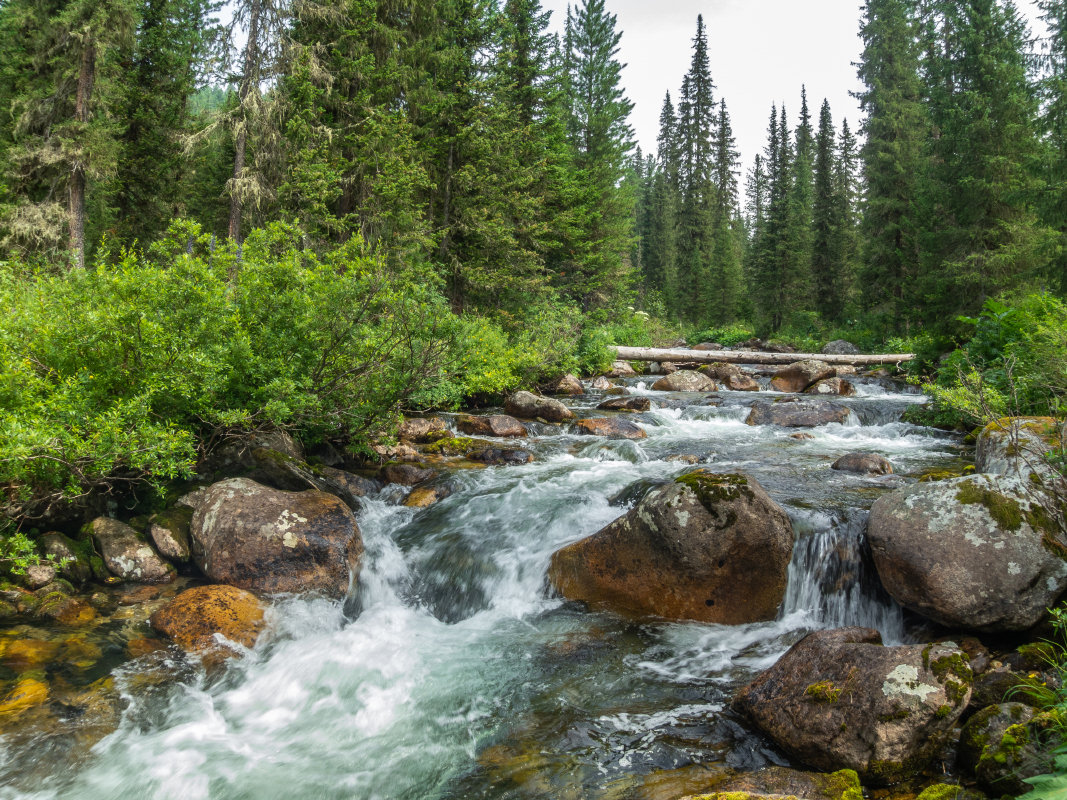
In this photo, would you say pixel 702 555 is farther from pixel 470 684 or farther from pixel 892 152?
pixel 892 152

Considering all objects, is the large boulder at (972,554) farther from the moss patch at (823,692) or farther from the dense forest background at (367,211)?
the dense forest background at (367,211)

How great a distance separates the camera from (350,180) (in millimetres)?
15117

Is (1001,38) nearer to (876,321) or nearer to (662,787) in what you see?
(876,321)

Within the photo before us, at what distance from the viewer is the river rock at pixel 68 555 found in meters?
5.70

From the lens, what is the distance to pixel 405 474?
9281 mm

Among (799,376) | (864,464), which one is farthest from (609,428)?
(799,376)

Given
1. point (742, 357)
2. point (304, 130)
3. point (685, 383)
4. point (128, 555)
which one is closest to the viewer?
point (128, 555)

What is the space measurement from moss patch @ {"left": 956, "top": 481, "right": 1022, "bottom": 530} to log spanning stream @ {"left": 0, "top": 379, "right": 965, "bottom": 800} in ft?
3.78

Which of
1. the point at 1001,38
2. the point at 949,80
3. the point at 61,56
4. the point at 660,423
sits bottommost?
the point at 660,423

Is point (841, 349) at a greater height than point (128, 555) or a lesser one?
greater

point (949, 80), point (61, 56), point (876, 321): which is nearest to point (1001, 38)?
point (949, 80)

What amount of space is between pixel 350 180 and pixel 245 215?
3.12 metres

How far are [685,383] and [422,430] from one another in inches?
405

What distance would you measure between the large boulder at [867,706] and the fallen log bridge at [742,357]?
61.1ft
